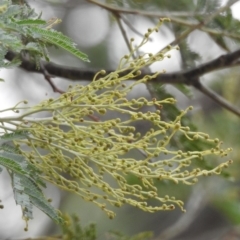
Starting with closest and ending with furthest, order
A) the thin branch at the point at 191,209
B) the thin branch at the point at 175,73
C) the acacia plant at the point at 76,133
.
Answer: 1. the acacia plant at the point at 76,133
2. the thin branch at the point at 175,73
3. the thin branch at the point at 191,209

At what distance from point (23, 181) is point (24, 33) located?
268mm

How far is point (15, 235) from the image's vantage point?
4434 mm

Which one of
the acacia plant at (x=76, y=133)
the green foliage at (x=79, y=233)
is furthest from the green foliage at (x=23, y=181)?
the green foliage at (x=79, y=233)

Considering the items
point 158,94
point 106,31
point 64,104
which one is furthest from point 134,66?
point 106,31

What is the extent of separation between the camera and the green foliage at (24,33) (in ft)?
3.52

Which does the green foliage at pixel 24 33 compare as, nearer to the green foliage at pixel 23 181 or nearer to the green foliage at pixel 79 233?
the green foliage at pixel 23 181

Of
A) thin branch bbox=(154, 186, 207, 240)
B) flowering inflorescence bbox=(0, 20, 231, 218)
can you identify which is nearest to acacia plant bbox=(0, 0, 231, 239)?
flowering inflorescence bbox=(0, 20, 231, 218)

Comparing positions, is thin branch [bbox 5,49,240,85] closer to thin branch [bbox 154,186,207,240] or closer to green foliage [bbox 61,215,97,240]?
green foliage [bbox 61,215,97,240]

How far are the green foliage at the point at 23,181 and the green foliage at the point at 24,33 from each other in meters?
0.15

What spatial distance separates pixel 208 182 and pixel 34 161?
8.05 ft

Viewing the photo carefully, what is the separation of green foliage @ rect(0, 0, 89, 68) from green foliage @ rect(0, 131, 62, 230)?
154 mm

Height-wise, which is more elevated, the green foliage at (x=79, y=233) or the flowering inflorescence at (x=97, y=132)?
the green foliage at (x=79, y=233)

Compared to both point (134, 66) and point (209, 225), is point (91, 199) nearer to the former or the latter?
point (134, 66)

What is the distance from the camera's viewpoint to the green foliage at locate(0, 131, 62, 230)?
45.1 inches
